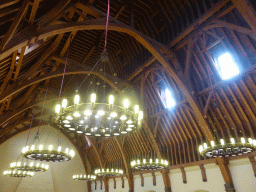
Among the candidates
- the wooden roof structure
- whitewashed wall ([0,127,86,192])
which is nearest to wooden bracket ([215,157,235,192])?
the wooden roof structure

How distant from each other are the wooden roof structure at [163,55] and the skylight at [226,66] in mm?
373

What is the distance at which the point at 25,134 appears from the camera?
19578 mm

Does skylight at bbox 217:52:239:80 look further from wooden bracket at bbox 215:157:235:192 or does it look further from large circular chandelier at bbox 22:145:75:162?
large circular chandelier at bbox 22:145:75:162

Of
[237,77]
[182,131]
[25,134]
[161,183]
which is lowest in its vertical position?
[161,183]

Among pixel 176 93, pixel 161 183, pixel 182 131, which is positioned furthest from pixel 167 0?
pixel 161 183

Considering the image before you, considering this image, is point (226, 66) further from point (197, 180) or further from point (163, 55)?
point (197, 180)

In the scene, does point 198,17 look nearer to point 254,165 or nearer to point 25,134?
point 254,165

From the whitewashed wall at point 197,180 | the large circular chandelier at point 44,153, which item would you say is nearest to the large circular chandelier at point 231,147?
the whitewashed wall at point 197,180

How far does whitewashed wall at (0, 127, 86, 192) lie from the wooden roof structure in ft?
25.0

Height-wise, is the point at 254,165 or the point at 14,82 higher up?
the point at 14,82

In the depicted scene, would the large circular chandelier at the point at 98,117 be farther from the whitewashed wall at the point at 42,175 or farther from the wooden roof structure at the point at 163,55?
the whitewashed wall at the point at 42,175

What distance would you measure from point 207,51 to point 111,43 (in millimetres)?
6154

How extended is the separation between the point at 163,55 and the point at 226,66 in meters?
2.81

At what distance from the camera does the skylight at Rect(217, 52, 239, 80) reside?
859cm
